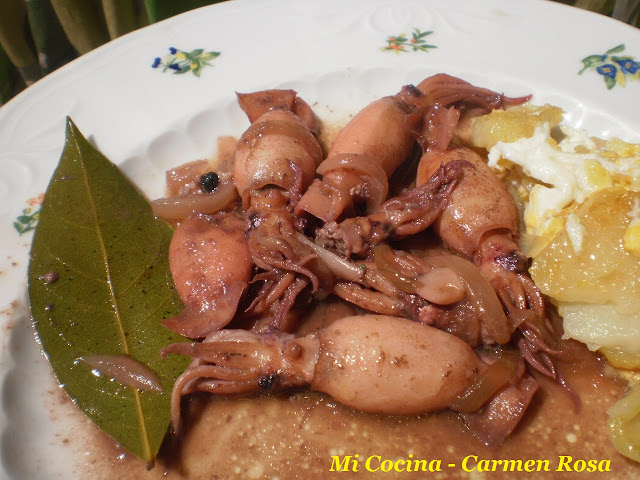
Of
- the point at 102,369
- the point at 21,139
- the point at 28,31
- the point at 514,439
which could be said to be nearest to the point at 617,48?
the point at 514,439

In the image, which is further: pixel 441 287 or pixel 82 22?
pixel 82 22

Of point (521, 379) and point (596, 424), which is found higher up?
point (521, 379)

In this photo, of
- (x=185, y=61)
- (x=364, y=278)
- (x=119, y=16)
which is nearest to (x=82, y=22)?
(x=119, y=16)

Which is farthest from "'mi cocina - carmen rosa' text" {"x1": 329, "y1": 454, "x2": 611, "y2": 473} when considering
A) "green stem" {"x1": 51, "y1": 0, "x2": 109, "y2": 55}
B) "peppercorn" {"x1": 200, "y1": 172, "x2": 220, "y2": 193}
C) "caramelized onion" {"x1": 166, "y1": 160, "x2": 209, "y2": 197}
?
"green stem" {"x1": 51, "y1": 0, "x2": 109, "y2": 55}

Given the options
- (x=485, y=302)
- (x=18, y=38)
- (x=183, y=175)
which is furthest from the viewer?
(x=18, y=38)

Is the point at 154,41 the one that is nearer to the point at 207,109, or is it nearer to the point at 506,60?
the point at 207,109

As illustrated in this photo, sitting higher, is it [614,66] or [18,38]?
[614,66]

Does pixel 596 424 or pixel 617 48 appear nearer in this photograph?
pixel 596 424

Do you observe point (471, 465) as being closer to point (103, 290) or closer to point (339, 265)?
point (339, 265)
